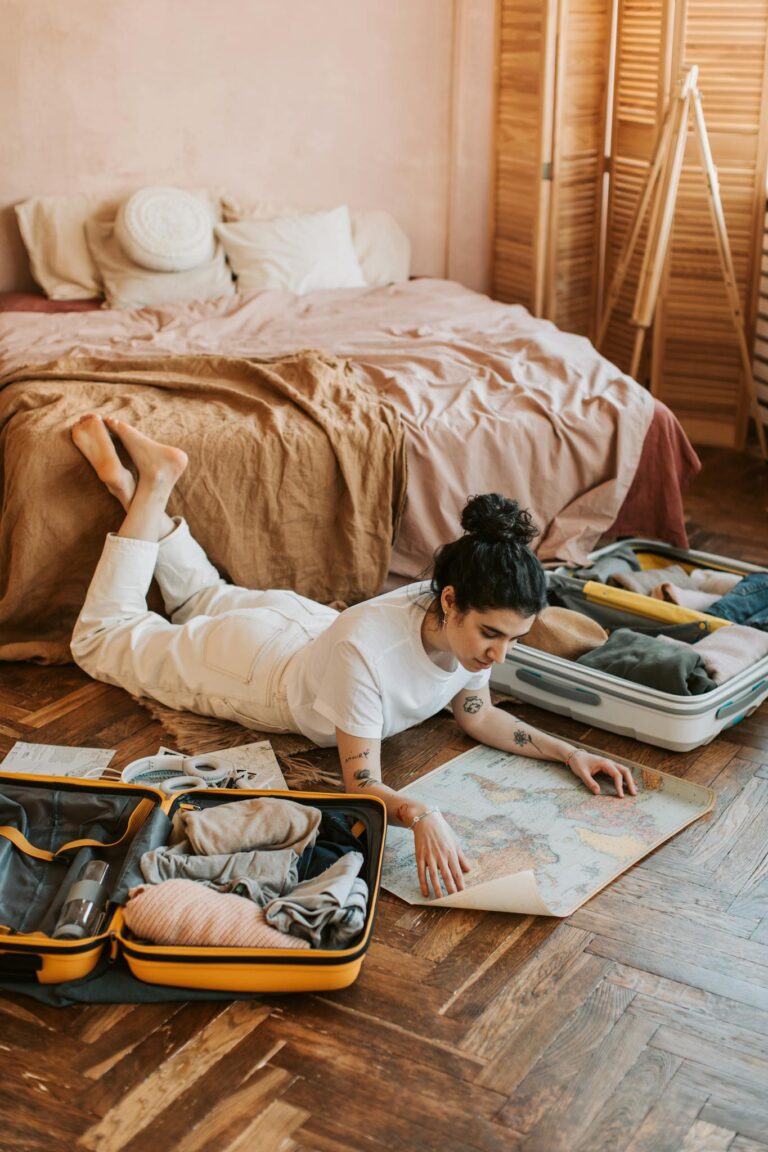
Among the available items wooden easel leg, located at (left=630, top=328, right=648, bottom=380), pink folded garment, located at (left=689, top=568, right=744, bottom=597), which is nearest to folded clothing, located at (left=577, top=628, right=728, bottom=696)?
pink folded garment, located at (left=689, top=568, right=744, bottom=597)

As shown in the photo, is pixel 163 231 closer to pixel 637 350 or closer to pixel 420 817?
pixel 637 350

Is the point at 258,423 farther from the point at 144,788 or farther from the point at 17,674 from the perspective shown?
the point at 144,788

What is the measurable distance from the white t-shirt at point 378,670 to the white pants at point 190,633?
16 centimetres

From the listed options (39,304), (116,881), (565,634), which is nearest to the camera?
(116,881)

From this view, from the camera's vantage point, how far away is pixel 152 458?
8.89ft

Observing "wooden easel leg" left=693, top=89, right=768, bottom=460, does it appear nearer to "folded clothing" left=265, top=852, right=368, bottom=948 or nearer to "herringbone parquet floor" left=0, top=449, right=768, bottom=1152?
"herringbone parquet floor" left=0, top=449, right=768, bottom=1152

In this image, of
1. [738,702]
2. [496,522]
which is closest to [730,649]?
[738,702]

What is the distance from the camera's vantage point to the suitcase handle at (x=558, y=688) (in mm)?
2533

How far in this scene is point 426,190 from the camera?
4898mm

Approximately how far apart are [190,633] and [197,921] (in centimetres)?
84

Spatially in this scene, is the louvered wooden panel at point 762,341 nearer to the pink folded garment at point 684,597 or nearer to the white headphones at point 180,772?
the pink folded garment at point 684,597

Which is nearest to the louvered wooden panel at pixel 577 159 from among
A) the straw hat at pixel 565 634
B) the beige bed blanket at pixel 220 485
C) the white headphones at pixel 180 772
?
the beige bed blanket at pixel 220 485

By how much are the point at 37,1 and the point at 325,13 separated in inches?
42.5

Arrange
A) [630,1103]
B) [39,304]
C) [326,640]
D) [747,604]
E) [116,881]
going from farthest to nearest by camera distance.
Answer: [39,304]
[747,604]
[326,640]
[116,881]
[630,1103]
